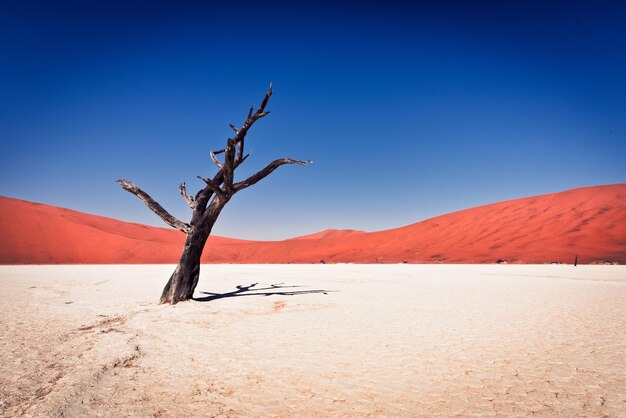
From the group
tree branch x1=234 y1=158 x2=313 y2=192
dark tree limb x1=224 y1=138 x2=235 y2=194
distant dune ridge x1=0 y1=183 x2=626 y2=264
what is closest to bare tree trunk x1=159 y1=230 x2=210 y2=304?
dark tree limb x1=224 y1=138 x2=235 y2=194

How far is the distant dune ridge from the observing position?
31891 mm

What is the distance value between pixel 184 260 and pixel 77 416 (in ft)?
21.1

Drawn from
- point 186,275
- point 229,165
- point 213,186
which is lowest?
point 186,275

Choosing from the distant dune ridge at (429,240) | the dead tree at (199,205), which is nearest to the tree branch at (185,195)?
the dead tree at (199,205)

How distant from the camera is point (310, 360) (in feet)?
15.3

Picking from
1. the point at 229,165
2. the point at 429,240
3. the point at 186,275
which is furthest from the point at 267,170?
the point at 429,240

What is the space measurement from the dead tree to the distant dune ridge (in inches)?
1121

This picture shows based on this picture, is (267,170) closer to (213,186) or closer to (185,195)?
(213,186)

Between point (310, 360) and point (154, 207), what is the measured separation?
672 centimetres

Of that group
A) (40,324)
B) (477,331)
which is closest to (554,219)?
(477,331)

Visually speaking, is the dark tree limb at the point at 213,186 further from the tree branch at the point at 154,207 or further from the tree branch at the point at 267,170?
the tree branch at the point at 154,207

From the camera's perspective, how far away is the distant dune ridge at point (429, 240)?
31.9 metres

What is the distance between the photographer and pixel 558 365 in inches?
174

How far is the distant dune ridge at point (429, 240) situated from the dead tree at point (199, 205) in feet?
93.5
